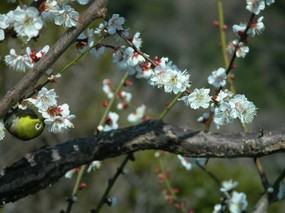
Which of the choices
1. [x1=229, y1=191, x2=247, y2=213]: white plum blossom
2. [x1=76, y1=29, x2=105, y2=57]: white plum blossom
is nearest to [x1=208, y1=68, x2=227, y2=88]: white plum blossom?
[x1=76, y1=29, x2=105, y2=57]: white plum blossom

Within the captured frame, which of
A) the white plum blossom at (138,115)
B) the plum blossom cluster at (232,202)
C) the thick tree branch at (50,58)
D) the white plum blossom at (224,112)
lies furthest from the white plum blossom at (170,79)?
the white plum blossom at (138,115)

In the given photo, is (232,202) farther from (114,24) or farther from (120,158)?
(120,158)

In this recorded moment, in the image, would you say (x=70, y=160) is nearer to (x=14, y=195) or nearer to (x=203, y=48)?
(x=14, y=195)

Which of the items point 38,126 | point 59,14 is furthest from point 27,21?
point 38,126

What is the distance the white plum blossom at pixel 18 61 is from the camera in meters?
1.55

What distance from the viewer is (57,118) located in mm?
1510

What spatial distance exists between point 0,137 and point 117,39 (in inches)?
16.1

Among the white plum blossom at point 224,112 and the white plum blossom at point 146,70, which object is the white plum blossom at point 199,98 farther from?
the white plum blossom at point 146,70

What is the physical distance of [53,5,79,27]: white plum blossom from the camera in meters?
1.40

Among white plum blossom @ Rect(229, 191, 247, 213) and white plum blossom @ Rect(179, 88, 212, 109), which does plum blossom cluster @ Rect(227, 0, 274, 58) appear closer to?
white plum blossom @ Rect(179, 88, 212, 109)

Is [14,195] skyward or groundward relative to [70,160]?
groundward

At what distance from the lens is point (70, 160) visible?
1743 millimetres

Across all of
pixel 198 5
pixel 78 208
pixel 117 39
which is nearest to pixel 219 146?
pixel 117 39

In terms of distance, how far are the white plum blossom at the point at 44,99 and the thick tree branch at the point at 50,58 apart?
1.0 inches
